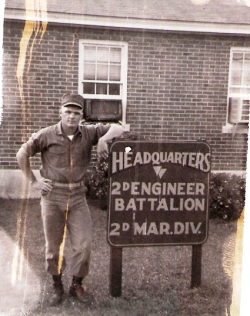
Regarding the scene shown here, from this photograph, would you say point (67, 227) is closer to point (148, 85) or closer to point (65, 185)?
point (65, 185)

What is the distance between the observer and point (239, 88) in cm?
185

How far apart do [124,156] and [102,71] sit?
38 centimetres

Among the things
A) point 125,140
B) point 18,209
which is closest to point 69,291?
point 18,209

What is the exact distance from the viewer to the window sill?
6.10 feet

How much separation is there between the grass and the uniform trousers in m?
0.03

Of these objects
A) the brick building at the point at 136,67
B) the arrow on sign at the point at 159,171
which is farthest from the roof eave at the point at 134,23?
the arrow on sign at the point at 159,171

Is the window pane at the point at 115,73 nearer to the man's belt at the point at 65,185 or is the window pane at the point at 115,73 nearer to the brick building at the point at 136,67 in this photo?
the brick building at the point at 136,67

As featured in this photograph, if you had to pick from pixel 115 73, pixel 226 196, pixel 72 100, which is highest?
pixel 115 73

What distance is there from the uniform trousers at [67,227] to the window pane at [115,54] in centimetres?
57

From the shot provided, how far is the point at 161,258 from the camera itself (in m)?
1.89

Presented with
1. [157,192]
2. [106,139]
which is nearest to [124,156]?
[106,139]

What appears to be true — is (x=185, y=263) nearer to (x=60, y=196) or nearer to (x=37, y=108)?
(x=60, y=196)

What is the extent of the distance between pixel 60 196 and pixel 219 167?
30.0 inches

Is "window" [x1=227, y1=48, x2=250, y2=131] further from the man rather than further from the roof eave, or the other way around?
the man
